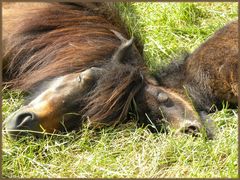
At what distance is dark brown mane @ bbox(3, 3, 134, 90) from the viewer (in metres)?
3.13

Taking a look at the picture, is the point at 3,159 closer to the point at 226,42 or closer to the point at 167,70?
the point at 167,70

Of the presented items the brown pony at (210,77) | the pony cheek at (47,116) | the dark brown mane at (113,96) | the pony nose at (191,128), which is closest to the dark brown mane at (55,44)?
the dark brown mane at (113,96)

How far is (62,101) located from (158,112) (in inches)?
23.5

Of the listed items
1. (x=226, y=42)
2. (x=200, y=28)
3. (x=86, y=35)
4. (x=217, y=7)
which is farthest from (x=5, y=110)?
(x=217, y=7)

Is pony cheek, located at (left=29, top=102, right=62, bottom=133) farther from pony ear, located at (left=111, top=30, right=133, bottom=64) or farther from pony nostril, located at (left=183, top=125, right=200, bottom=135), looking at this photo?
pony nostril, located at (left=183, top=125, right=200, bottom=135)

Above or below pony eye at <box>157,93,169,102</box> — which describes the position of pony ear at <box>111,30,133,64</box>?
above

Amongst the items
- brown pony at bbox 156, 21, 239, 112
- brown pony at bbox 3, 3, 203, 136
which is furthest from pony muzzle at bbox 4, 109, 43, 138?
brown pony at bbox 156, 21, 239, 112

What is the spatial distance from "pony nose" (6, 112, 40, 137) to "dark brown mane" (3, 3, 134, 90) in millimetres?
418

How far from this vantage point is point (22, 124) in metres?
2.71

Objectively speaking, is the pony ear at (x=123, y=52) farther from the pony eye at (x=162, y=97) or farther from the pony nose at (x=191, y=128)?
the pony nose at (x=191, y=128)

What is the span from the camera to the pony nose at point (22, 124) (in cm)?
269

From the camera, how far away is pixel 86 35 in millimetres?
3314

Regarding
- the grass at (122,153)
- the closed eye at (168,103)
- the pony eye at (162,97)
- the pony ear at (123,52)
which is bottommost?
the grass at (122,153)

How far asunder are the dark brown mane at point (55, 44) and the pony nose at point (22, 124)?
0.42m
